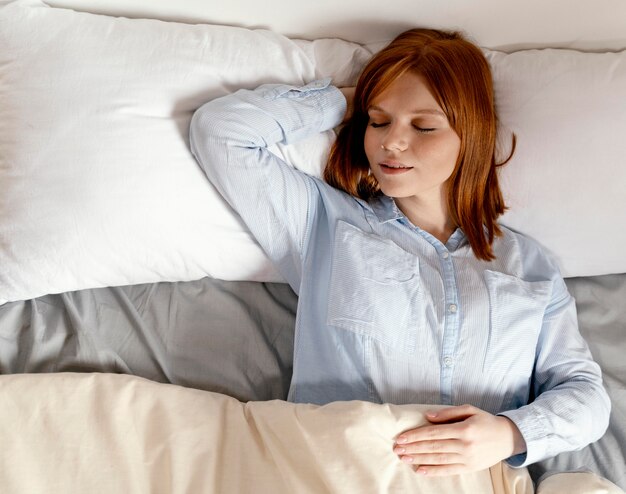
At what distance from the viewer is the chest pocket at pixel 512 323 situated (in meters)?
1.27

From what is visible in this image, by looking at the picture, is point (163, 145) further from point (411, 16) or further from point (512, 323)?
point (512, 323)

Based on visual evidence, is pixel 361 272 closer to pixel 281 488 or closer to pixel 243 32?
pixel 281 488

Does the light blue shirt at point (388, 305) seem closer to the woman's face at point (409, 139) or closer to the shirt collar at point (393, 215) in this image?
the shirt collar at point (393, 215)

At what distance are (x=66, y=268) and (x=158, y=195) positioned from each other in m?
0.21

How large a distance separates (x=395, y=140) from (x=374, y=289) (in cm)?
27

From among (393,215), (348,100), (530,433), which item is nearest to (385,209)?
(393,215)

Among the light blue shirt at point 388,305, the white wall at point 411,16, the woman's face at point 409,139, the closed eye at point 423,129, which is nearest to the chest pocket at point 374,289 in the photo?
the light blue shirt at point 388,305

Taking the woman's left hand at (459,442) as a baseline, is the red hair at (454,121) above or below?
above

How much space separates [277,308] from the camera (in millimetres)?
1413

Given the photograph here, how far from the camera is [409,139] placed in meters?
1.26

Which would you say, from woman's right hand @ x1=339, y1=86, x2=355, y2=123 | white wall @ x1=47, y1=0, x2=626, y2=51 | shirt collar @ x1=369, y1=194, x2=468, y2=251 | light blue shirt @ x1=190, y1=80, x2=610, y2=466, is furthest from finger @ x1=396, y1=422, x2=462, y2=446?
white wall @ x1=47, y1=0, x2=626, y2=51

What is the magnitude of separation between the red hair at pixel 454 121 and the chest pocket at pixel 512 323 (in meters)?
0.08

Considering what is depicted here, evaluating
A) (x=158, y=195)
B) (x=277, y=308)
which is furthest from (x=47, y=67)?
(x=277, y=308)

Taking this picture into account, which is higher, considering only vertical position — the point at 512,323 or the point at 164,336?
the point at 512,323
